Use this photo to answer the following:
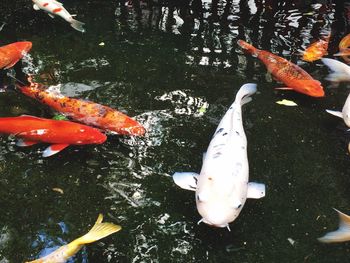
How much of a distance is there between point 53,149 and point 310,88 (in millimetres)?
3006

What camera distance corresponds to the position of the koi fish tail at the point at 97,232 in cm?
335

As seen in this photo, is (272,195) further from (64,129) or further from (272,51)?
(272,51)

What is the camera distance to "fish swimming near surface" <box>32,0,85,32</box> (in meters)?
6.48

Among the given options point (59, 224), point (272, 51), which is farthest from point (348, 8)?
point (59, 224)

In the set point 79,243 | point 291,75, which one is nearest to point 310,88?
point 291,75

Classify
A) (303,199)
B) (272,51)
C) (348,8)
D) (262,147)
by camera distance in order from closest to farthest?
1. (303,199)
2. (262,147)
3. (272,51)
4. (348,8)

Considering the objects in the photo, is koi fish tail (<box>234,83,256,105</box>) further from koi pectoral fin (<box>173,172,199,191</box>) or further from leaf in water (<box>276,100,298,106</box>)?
koi pectoral fin (<box>173,172,199,191</box>)


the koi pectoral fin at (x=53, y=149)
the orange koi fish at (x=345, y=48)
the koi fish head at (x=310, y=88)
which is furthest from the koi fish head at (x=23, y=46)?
the orange koi fish at (x=345, y=48)

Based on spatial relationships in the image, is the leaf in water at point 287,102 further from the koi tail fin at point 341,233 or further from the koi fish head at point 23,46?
the koi fish head at point 23,46

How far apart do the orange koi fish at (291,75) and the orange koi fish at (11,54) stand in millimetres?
3178

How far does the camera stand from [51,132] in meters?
4.29

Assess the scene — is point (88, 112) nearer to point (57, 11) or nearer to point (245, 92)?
point (245, 92)

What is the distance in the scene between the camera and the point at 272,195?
4094mm

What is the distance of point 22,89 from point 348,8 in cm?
539
